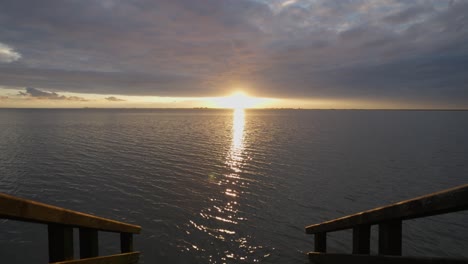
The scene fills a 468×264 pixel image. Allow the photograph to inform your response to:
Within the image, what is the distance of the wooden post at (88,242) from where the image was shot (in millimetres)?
3507

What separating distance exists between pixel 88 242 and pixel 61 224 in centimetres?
101

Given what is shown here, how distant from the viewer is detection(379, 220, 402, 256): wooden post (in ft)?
8.75

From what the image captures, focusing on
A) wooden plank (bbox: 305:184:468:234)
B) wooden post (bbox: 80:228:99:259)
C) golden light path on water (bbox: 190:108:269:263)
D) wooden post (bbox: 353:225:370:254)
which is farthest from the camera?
golden light path on water (bbox: 190:108:269:263)

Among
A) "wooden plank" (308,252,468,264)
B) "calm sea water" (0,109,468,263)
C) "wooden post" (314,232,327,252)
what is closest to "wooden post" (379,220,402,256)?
"wooden plank" (308,252,468,264)

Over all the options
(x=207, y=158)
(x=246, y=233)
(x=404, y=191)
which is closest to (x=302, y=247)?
(x=246, y=233)

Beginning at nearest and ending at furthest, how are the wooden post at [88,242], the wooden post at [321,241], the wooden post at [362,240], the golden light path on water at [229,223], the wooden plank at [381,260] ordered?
1. the wooden plank at [381,260]
2. the wooden post at [362,240]
3. the wooden post at [88,242]
4. the wooden post at [321,241]
5. the golden light path on water at [229,223]

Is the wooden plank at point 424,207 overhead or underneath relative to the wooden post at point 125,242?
overhead

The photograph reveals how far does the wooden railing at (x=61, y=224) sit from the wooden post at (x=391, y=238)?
3176 mm

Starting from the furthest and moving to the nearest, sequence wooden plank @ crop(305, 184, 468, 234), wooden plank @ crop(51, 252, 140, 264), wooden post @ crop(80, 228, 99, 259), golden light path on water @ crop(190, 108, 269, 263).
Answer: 1. golden light path on water @ crop(190, 108, 269, 263)
2. wooden post @ crop(80, 228, 99, 259)
3. wooden plank @ crop(51, 252, 140, 264)
4. wooden plank @ crop(305, 184, 468, 234)

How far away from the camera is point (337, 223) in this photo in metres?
4.25

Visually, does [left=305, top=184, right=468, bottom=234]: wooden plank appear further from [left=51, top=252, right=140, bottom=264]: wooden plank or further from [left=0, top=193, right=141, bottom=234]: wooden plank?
[left=51, top=252, right=140, bottom=264]: wooden plank

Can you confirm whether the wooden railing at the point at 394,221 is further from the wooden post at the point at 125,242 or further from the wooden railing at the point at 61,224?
the wooden post at the point at 125,242

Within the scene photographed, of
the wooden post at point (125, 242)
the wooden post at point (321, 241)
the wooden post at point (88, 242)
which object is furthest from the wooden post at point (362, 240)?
the wooden post at point (125, 242)

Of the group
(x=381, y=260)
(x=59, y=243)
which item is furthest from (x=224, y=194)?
(x=381, y=260)
